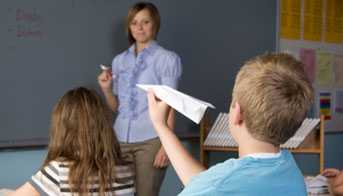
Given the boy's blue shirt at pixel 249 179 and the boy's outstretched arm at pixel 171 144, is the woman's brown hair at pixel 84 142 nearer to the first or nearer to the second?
the boy's outstretched arm at pixel 171 144

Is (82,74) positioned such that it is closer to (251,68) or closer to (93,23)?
(93,23)

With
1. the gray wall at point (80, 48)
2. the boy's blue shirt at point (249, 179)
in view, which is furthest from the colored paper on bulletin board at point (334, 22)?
the boy's blue shirt at point (249, 179)

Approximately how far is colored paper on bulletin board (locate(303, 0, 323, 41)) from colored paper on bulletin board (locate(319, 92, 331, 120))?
1.48 ft

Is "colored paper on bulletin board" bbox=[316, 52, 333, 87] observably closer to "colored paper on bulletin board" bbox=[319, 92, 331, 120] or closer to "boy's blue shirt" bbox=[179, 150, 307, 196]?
"colored paper on bulletin board" bbox=[319, 92, 331, 120]

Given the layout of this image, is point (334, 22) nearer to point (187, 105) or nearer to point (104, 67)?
point (104, 67)

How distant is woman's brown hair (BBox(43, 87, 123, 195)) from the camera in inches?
64.2

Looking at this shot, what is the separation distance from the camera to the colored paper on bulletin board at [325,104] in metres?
4.42

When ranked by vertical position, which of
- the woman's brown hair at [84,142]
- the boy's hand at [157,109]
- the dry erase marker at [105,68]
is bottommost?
the woman's brown hair at [84,142]

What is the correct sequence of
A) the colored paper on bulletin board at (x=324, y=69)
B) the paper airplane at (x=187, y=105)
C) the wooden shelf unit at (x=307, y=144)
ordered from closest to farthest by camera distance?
the paper airplane at (x=187, y=105), the wooden shelf unit at (x=307, y=144), the colored paper on bulletin board at (x=324, y=69)

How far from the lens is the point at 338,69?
4.54 m

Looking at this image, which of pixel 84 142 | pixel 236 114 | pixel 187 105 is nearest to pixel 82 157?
pixel 84 142

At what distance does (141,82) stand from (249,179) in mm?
1768

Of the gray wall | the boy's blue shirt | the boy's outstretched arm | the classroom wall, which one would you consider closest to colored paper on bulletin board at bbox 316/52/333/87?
the classroom wall

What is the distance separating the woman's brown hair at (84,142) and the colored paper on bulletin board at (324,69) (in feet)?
9.63
